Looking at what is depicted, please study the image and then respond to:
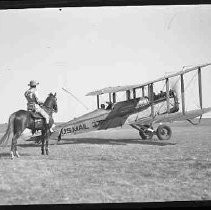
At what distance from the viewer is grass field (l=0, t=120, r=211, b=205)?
603cm

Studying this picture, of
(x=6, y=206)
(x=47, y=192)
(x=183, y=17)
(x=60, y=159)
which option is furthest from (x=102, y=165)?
(x=183, y=17)

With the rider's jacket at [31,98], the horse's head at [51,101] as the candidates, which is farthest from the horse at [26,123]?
the rider's jacket at [31,98]

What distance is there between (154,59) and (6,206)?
173 inches

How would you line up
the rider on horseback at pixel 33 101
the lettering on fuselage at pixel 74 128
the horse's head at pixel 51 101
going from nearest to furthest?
1. the rider on horseback at pixel 33 101
2. the horse's head at pixel 51 101
3. the lettering on fuselage at pixel 74 128

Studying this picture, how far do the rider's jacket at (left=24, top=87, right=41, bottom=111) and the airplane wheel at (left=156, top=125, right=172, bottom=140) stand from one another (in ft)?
15.3

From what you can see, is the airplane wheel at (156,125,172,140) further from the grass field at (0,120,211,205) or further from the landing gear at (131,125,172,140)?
the grass field at (0,120,211,205)

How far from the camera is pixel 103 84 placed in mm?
8922

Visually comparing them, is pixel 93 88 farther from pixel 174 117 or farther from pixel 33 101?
pixel 174 117

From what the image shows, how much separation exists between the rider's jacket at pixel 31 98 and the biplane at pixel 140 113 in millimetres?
2334

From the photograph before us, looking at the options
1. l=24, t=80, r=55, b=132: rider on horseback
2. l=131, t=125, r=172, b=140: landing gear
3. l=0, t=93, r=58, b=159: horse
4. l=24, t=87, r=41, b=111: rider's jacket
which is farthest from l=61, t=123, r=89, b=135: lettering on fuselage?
l=24, t=87, r=41, b=111: rider's jacket

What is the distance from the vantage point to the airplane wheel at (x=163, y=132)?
12078 mm

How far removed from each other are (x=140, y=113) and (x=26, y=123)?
4741 millimetres

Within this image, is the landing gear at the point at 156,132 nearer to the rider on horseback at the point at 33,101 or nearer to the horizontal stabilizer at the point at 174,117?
the horizontal stabilizer at the point at 174,117

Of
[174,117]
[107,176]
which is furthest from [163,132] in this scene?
[107,176]
